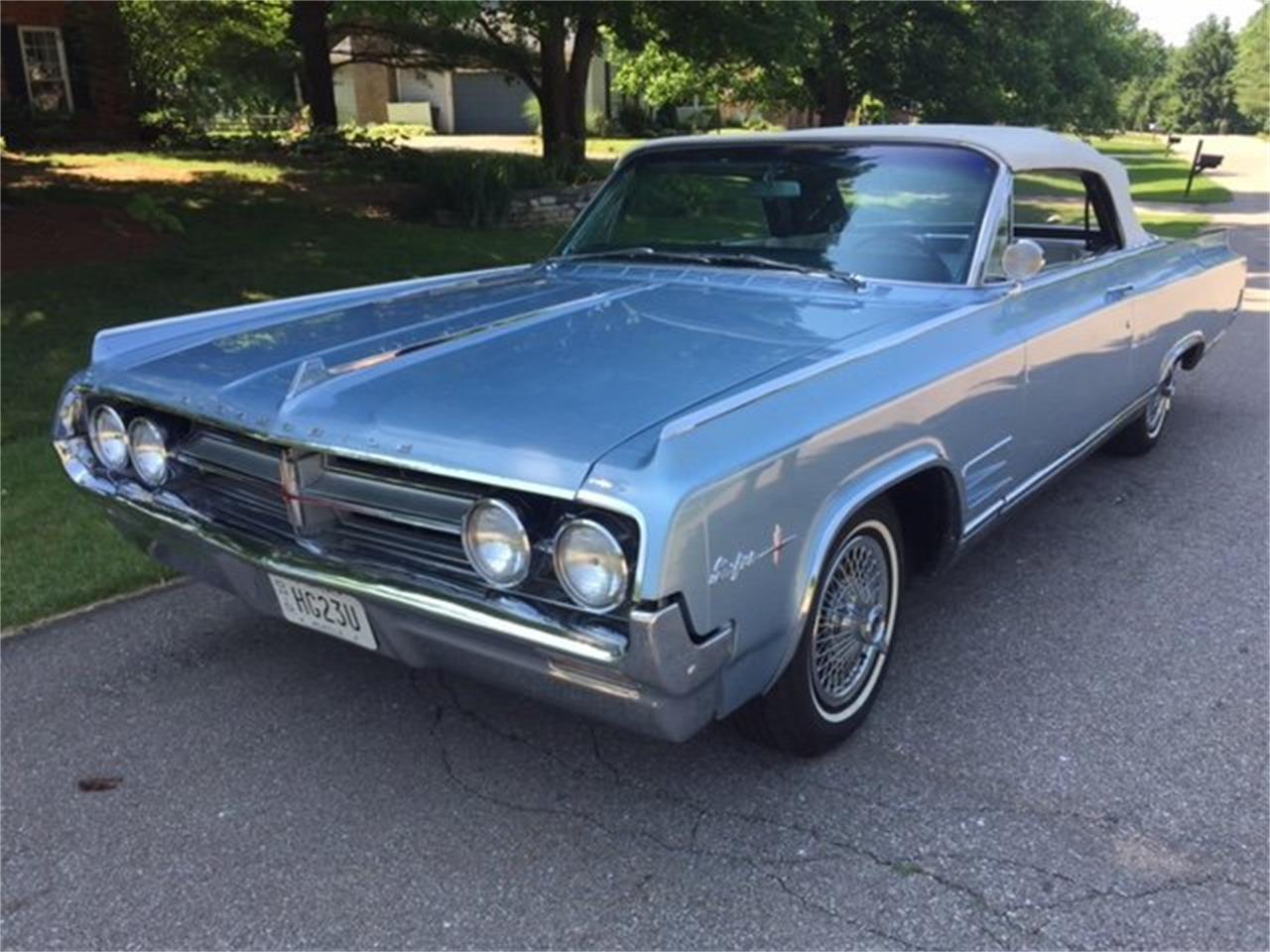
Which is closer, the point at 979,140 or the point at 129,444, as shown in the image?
the point at 129,444

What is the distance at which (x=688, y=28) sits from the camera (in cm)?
1335

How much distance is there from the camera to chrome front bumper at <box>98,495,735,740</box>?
7.22 ft

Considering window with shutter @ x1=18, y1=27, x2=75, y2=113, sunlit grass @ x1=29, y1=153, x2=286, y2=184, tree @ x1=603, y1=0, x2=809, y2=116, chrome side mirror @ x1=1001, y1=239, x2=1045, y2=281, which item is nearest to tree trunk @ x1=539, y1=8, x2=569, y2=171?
tree @ x1=603, y1=0, x2=809, y2=116

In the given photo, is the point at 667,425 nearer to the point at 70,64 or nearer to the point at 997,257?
the point at 997,257

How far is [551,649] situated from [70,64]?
23.0 metres

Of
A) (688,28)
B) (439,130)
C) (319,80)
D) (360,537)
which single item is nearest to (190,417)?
(360,537)

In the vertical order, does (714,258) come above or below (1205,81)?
below

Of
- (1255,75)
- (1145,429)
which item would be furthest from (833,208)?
(1255,75)

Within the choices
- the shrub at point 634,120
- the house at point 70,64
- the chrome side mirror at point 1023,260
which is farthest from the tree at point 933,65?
the chrome side mirror at point 1023,260

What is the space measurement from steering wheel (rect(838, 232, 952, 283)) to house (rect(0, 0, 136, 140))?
66.2 feet

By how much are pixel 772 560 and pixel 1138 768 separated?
1337mm

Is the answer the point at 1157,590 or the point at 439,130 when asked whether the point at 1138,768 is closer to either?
the point at 1157,590

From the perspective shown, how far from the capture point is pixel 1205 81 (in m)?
100

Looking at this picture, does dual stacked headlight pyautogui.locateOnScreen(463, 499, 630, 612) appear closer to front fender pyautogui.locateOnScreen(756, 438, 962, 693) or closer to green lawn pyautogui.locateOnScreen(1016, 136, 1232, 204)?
front fender pyautogui.locateOnScreen(756, 438, 962, 693)
